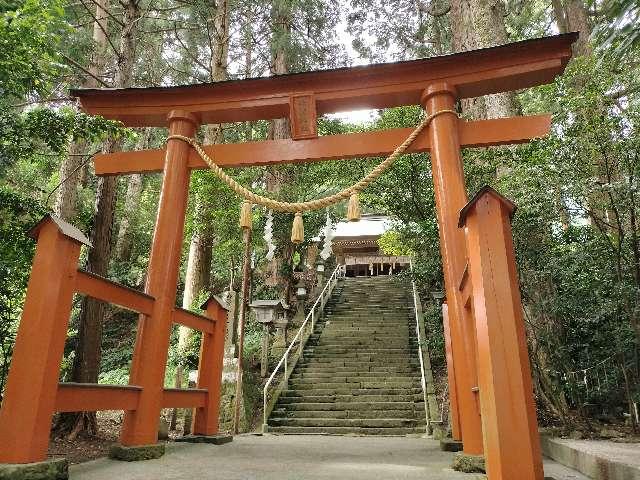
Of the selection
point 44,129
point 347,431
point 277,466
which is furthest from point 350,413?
point 44,129

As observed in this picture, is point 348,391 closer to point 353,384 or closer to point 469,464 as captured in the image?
point 353,384

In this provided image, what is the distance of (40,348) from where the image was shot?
3072 mm

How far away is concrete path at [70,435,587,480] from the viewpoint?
3320mm

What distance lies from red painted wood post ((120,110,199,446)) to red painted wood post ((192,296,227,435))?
3.20 feet

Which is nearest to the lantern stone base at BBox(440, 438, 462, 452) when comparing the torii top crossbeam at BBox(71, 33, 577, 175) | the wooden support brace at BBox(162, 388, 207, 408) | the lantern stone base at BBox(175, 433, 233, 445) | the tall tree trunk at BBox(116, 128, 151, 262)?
the lantern stone base at BBox(175, 433, 233, 445)

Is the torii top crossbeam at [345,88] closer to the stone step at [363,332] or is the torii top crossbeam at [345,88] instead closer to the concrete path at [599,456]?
the concrete path at [599,456]

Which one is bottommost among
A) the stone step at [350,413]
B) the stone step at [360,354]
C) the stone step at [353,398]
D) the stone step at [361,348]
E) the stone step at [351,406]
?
the stone step at [350,413]

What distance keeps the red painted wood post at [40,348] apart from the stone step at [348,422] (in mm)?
6980

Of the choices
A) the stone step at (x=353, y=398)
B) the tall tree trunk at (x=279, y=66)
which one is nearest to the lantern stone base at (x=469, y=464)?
the stone step at (x=353, y=398)

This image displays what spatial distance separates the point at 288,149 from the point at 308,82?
2.75 ft

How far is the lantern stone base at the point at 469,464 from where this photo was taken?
3.50 meters

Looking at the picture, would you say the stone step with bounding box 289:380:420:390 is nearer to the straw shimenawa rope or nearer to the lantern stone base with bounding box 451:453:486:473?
the straw shimenawa rope

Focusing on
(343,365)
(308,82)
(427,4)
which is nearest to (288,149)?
(308,82)

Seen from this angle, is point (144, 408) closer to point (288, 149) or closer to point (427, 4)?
point (288, 149)
